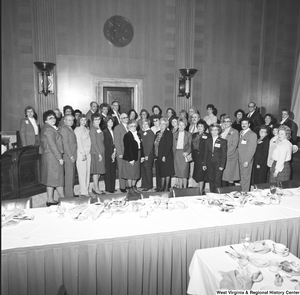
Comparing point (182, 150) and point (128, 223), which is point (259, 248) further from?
point (182, 150)

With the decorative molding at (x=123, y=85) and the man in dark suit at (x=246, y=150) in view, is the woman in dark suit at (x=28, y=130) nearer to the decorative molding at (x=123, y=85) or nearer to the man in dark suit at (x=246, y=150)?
the decorative molding at (x=123, y=85)

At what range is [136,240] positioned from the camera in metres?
2.80

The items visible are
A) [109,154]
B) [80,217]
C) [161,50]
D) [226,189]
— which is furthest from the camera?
[161,50]

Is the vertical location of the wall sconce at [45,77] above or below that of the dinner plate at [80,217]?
above

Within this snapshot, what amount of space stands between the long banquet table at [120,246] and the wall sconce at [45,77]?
5.93 meters

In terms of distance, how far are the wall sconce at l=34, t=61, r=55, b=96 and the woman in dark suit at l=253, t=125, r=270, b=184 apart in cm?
599

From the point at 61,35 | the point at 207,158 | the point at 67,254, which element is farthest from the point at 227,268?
the point at 61,35

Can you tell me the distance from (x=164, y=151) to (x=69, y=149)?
191 centimetres

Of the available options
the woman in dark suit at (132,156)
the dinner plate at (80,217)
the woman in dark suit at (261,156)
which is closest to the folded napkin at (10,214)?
the dinner plate at (80,217)

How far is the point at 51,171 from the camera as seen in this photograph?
17.3 ft

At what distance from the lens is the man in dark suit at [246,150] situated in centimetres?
574

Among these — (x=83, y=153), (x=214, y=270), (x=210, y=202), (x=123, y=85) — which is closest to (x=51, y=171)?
(x=83, y=153)

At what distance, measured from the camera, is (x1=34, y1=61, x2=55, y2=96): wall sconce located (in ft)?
26.9

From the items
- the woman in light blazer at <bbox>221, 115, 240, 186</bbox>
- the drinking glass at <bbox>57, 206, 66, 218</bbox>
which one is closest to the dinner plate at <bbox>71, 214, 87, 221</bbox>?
the drinking glass at <bbox>57, 206, 66, 218</bbox>
